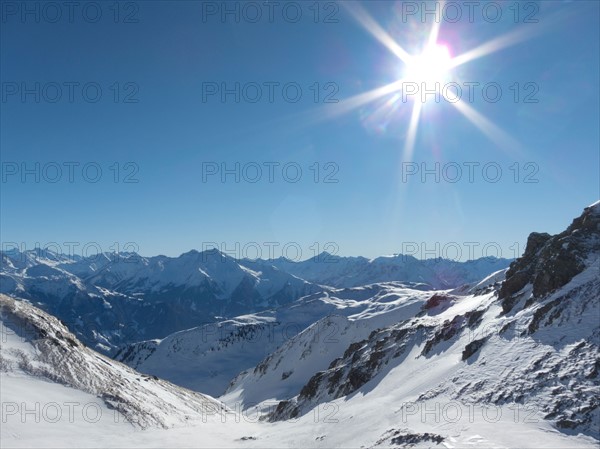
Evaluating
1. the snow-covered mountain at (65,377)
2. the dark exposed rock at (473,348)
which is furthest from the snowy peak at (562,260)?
the snow-covered mountain at (65,377)

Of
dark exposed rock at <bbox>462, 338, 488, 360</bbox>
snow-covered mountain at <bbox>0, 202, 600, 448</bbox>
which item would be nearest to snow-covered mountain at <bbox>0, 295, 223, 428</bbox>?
snow-covered mountain at <bbox>0, 202, 600, 448</bbox>

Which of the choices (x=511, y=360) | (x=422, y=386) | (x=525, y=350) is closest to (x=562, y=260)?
(x=525, y=350)

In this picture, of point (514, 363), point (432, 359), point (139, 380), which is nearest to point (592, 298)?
point (514, 363)

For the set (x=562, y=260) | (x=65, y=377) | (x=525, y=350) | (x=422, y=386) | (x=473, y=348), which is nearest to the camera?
(x=525, y=350)

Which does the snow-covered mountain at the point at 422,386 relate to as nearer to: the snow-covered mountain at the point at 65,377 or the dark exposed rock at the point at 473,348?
the dark exposed rock at the point at 473,348

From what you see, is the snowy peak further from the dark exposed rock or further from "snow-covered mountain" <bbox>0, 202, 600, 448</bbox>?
the dark exposed rock

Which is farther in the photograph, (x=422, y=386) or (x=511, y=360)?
(x=422, y=386)

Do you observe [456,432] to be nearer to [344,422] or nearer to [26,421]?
[344,422]

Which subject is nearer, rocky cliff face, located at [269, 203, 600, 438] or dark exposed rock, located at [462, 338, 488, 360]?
rocky cliff face, located at [269, 203, 600, 438]

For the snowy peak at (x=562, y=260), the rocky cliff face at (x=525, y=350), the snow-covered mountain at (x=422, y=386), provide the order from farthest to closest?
the snowy peak at (x=562, y=260) < the rocky cliff face at (x=525, y=350) < the snow-covered mountain at (x=422, y=386)

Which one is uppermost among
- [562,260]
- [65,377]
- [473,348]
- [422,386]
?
[562,260]

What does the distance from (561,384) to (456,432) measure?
8.68 metres

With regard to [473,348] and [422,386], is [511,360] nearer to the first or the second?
[473,348]

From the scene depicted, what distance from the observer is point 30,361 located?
57906 mm
